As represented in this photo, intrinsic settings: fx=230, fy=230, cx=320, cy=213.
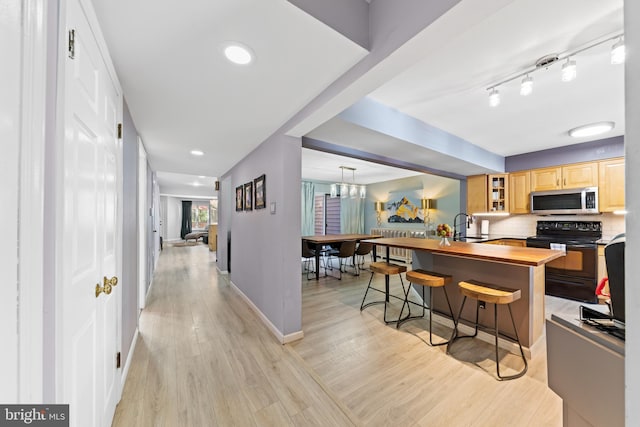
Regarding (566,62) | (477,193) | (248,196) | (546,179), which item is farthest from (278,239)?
(546,179)

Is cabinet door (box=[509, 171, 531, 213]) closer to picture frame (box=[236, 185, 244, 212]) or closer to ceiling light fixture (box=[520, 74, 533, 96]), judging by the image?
ceiling light fixture (box=[520, 74, 533, 96])

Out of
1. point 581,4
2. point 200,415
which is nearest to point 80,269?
point 200,415

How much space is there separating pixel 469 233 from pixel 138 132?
5869 millimetres

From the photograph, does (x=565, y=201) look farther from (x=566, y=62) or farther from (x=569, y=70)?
(x=569, y=70)

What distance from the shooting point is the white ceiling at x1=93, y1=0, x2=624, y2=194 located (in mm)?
1128

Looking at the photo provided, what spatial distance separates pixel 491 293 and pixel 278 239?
6.48ft

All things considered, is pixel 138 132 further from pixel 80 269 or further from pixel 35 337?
pixel 35 337

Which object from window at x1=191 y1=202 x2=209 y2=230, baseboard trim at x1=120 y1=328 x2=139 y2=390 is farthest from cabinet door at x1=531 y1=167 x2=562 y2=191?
window at x1=191 y1=202 x2=209 y2=230

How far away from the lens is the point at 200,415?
1516 millimetres

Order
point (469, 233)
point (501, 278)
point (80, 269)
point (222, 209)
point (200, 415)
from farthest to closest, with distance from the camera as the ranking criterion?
point (222, 209)
point (469, 233)
point (501, 278)
point (200, 415)
point (80, 269)

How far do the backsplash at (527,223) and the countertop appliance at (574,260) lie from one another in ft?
0.28

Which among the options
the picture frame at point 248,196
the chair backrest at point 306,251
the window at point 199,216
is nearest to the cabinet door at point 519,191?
the chair backrest at point 306,251

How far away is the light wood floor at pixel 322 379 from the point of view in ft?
4.95

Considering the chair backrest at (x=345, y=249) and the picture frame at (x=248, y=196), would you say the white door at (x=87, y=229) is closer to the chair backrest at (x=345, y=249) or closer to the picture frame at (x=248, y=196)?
the picture frame at (x=248, y=196)
